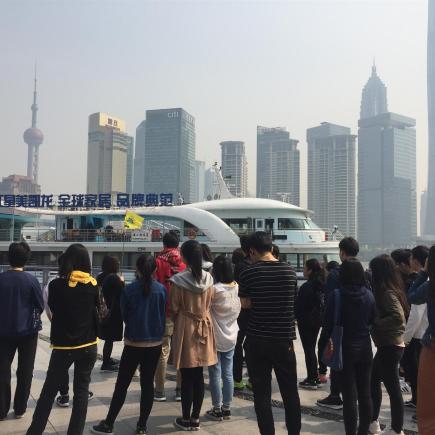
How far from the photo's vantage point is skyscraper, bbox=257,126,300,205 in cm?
8312

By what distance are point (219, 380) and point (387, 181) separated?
175045mm

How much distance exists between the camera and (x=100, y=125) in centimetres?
17300

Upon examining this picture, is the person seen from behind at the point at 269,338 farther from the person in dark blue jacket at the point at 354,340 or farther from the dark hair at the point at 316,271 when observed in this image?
the dark hair at the point at 316,271

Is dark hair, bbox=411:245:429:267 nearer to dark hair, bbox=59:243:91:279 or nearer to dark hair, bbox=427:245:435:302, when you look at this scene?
dark hair, bbox=427:245:435:302

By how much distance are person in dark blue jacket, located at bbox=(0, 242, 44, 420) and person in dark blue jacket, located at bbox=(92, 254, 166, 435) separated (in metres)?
0.92

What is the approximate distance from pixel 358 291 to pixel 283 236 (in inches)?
603

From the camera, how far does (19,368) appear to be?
4320 millimetres

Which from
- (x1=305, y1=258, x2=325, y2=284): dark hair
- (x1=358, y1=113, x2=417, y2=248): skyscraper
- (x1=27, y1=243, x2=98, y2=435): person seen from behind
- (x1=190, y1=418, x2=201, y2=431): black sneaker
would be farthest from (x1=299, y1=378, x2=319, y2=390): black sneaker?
(x1=358, y1=113, x2=417, y2=248): skyscraper

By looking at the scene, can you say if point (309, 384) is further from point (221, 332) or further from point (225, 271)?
point (225, 271)

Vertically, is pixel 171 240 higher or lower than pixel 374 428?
higher

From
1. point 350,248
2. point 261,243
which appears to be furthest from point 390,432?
point 261,243

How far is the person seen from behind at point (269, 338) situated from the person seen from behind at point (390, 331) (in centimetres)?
104

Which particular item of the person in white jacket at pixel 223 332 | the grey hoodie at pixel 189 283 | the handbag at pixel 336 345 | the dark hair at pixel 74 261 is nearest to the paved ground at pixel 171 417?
the person in white jacket at pixel 223 332

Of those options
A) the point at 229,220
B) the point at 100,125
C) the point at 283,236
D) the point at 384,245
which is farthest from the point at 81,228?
the point at 100,125
